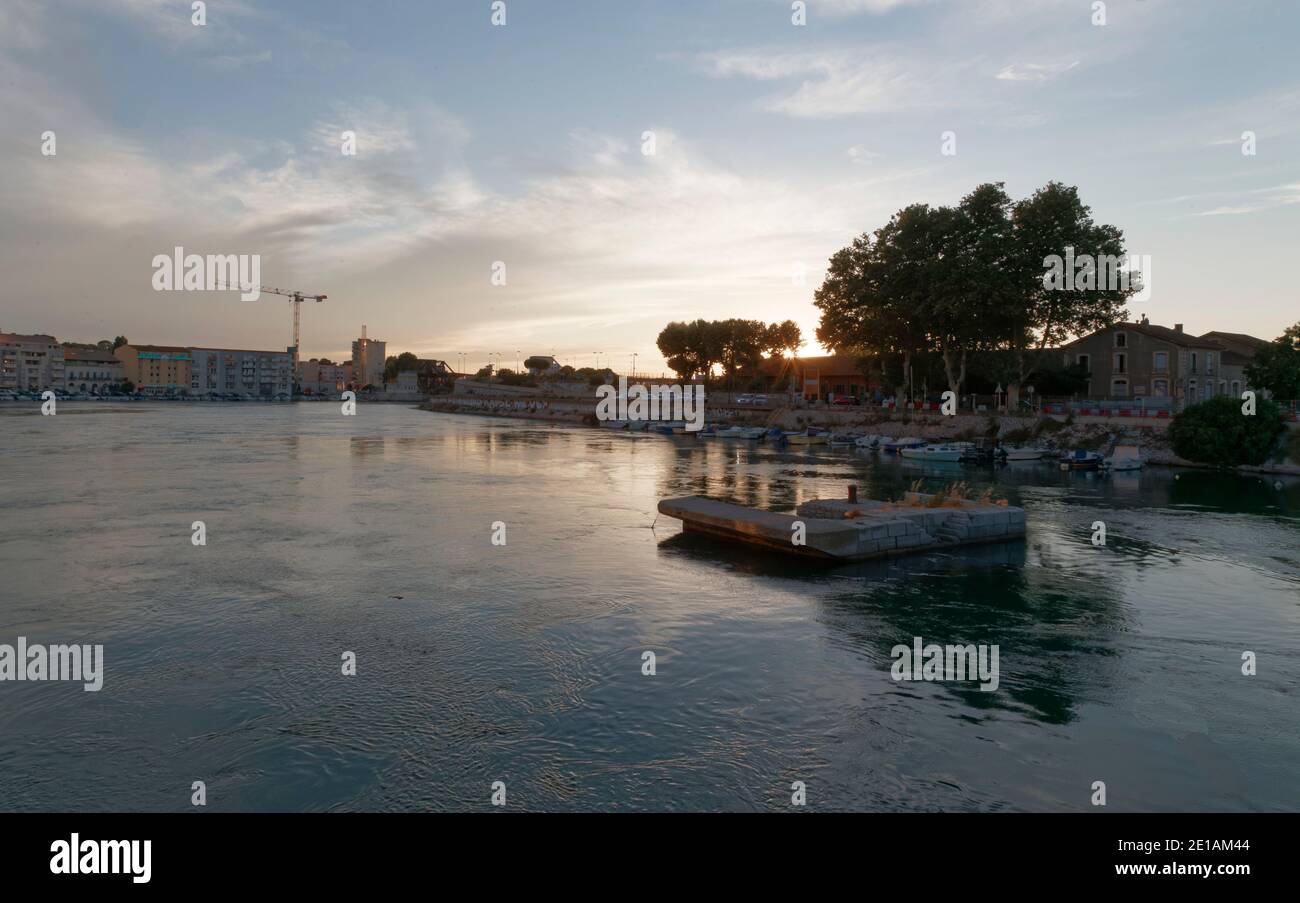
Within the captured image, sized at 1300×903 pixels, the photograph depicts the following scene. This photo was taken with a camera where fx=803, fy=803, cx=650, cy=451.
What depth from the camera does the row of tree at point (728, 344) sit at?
5108 inches

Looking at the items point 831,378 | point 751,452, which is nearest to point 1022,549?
point 751,452

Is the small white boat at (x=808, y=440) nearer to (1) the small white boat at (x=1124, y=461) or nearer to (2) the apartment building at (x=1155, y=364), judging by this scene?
(2) the apartment building at (x=1155, y=364)

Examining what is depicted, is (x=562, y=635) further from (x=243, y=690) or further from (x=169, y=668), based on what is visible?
(x=169, y=668)

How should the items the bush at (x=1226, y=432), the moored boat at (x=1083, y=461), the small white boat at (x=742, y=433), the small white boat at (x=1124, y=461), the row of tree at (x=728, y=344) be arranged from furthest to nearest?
the row of tree at (x=728, y=344) < the small white boat at (x=742, y=433) < the moored boat at (x=1083, y=461) < the small white boat at (x=1124, y=461) < the bush at (x=1226, y=432)

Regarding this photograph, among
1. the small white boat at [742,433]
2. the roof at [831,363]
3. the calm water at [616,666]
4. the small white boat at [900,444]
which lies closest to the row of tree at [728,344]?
the roof at [831,363]

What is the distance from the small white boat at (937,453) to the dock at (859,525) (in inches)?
1298

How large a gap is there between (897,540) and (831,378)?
319 ft

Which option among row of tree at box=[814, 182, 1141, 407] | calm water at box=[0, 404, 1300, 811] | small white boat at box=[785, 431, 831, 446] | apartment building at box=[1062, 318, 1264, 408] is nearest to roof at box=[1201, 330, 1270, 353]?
apartment building at box=[1062, 318, 1264, 408]

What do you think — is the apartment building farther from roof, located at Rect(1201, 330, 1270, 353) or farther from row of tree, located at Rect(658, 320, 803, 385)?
row of tree, located at Rect(658, 320, 803, 385)

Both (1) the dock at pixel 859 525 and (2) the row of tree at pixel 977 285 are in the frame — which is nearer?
(1) the dock at pixel 859 525

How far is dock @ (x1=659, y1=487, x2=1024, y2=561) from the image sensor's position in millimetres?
24953

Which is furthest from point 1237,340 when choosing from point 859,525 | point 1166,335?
point 859,525

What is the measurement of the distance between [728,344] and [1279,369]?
7780 cm
